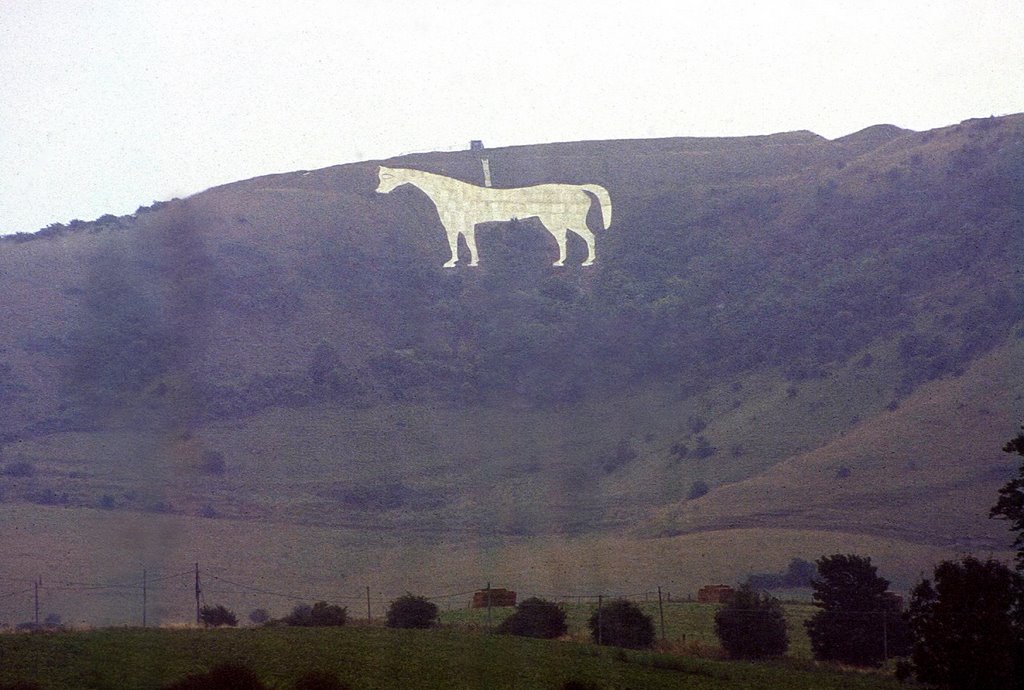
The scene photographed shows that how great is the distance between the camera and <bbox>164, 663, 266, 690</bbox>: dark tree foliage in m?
13.4

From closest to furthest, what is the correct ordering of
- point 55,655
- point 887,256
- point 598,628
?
point 55,655 → point 598,628 → point 887,256

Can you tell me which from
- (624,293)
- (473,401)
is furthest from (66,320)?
(624,293)

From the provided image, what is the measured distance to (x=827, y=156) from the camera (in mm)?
65625

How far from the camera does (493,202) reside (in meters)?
51.2

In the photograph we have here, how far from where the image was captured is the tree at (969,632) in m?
13.9

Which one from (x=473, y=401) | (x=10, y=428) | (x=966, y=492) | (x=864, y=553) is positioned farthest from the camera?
(x=473, y=401)

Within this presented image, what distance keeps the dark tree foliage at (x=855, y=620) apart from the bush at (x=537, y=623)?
409cm

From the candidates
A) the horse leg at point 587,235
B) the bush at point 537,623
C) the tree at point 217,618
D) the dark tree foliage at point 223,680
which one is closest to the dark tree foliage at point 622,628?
the bush at point 537,623

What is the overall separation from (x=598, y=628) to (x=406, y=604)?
346 centimetres

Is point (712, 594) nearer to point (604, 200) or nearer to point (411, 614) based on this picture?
point (411, 614)

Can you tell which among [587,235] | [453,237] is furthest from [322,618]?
[587,235]

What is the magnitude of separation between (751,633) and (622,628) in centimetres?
207

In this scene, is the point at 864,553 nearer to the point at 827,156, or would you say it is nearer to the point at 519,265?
the point at 519,265

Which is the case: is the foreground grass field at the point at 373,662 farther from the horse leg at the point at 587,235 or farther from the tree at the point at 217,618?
the horse leg at the point at 587,235
